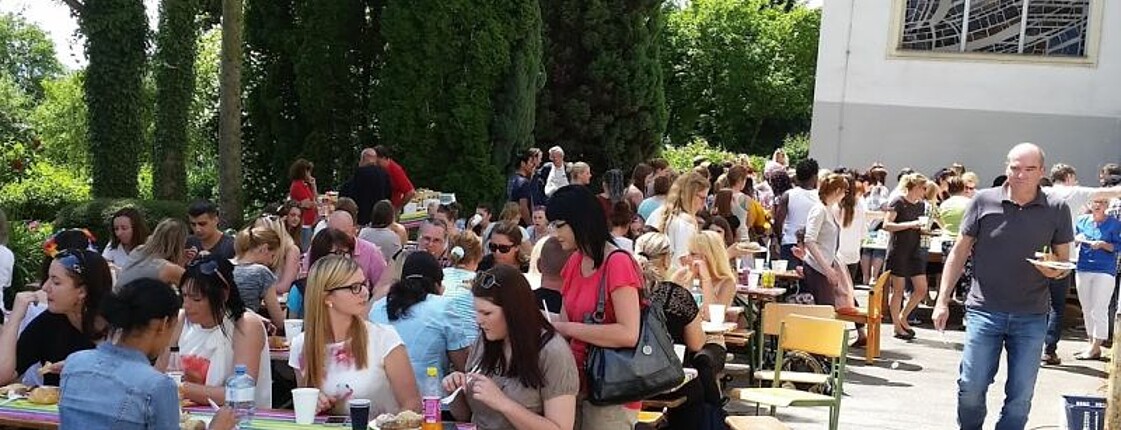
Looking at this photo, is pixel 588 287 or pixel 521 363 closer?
pixel 521 363

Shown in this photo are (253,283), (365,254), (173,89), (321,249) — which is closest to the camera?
(253,283)

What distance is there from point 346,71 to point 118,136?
4.13 m

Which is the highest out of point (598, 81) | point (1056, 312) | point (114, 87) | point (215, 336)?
point (598, 81)

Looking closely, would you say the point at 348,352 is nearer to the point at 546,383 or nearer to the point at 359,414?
the point at 359,414

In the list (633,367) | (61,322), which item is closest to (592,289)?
(633,367)

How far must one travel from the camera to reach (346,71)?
17219 millimetres

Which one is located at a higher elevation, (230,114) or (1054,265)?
(230,114)

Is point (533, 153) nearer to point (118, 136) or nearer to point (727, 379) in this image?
point (727, 379)

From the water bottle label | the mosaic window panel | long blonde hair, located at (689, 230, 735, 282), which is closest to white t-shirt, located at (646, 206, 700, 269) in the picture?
long blonde hair, located at (689, 230, 735, 282)

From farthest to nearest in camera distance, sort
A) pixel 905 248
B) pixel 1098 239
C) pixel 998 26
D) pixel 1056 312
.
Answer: pixel 998 26 → pixel 905 248 → pixel 1056 312 → pixel 1098 239

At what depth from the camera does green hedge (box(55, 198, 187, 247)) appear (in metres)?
16.5

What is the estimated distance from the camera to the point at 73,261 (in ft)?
17.6

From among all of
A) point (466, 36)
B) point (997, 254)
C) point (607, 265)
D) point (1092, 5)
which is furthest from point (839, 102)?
point (607, 265)

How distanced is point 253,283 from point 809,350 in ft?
11.6
